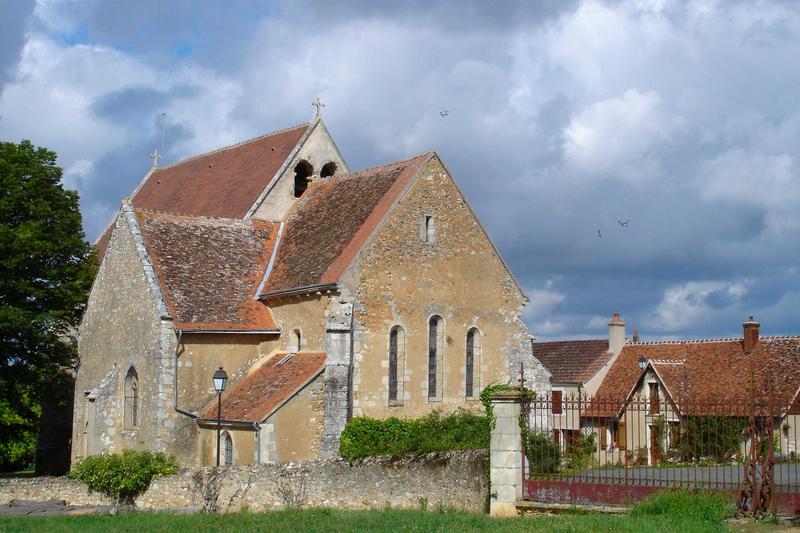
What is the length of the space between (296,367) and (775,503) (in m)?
15.0

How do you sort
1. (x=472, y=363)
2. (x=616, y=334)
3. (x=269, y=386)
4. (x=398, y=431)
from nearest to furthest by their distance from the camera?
(x=398, y=431) → (x=269, y=386) → (x=472, y=363) → (x=616, y=334)

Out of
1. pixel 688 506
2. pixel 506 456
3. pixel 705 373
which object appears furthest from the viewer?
pixel 705 373

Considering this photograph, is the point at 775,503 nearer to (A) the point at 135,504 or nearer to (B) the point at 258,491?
(B) the point at 258,491

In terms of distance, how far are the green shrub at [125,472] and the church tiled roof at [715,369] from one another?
16.0 metres

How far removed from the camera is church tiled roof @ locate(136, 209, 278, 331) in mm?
30234

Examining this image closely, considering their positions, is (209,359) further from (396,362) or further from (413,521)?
(413,521)

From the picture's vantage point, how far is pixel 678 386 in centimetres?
3947

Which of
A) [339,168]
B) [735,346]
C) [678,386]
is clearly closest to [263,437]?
[339,168]

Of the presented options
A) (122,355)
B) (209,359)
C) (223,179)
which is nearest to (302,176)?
(223,179)

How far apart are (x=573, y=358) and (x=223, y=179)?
21460 mm

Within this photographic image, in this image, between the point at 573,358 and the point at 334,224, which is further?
the point at 573,358

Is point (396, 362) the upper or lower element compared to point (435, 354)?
lower

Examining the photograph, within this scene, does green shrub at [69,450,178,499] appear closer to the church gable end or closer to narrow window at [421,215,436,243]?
narrow window at [421,215,436,243]

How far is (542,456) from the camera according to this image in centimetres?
2077
